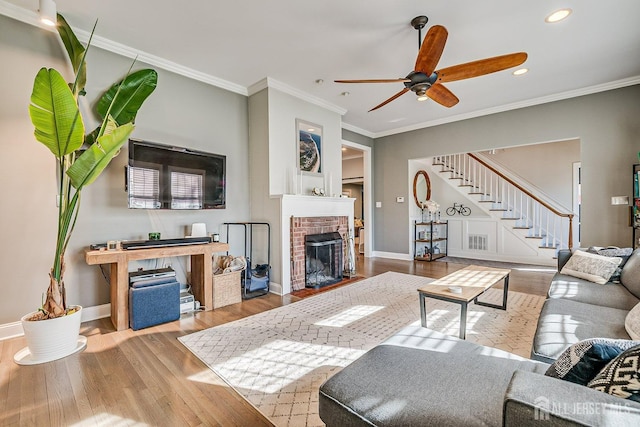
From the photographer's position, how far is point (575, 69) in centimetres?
380

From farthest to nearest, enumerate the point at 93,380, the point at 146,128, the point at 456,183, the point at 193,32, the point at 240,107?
the point at 456,183
the point at 240,107
the point at 146,128
the point at 193,32
the point at 93,380

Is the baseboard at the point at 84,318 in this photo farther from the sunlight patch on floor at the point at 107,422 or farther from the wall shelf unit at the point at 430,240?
the wall shelf unit at the point at 430,240

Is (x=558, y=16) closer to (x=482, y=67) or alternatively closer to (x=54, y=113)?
(x=482, y=67)

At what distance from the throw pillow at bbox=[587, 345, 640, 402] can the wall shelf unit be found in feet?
18.5

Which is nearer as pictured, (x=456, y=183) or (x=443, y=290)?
(x=443, y=290)

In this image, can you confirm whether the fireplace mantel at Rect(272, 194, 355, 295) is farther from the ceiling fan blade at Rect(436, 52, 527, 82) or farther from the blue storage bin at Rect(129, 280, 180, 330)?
the ceiling fan blade at Rect(436, 52, 527, 82)

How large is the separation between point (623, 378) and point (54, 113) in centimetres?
320

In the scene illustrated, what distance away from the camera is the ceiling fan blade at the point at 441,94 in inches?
116

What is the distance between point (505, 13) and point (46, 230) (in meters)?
4.83

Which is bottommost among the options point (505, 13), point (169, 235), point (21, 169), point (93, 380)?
point (93, 380)

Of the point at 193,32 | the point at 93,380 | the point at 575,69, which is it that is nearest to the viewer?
the point at 93,380

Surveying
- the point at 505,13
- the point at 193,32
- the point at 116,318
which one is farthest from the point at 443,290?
the point at 193,32

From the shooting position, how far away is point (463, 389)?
1097 millimetres

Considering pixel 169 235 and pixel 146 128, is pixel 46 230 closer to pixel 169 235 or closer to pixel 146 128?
pixel 169 235
